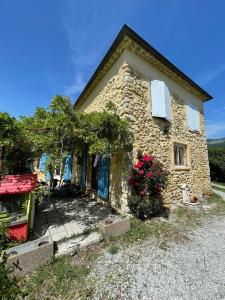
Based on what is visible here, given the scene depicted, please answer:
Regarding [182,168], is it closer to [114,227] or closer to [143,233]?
[143,233]

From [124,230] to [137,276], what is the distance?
5.07 ft

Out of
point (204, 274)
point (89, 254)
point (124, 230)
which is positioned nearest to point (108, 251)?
point (89, 254)

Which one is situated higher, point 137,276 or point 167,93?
point 167,93

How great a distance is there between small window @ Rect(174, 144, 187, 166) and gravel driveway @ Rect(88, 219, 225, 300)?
14.0 feet

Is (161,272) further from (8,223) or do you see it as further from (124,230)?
(8,223)

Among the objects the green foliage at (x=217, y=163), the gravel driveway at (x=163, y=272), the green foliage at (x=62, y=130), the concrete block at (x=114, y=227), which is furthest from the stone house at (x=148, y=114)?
the green foliage at (x=217, y=163)

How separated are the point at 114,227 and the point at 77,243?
1.02 meters

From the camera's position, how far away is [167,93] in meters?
7.74

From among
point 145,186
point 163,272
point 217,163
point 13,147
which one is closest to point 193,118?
point 145,186

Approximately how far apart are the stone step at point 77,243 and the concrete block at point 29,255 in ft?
0.97

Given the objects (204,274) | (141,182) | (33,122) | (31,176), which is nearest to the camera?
(204,274)

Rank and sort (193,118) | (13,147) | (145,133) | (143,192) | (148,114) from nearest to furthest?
(13,147) → (143,192) → (145,133) → (148,114) → (193,118)

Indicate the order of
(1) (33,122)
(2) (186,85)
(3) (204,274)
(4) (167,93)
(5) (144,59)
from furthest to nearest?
(2) (186,85)
(4) (167,93)
(5) (144,59)
(1) (33,122)
(3) (204,274)

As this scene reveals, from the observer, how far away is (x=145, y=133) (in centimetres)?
659
